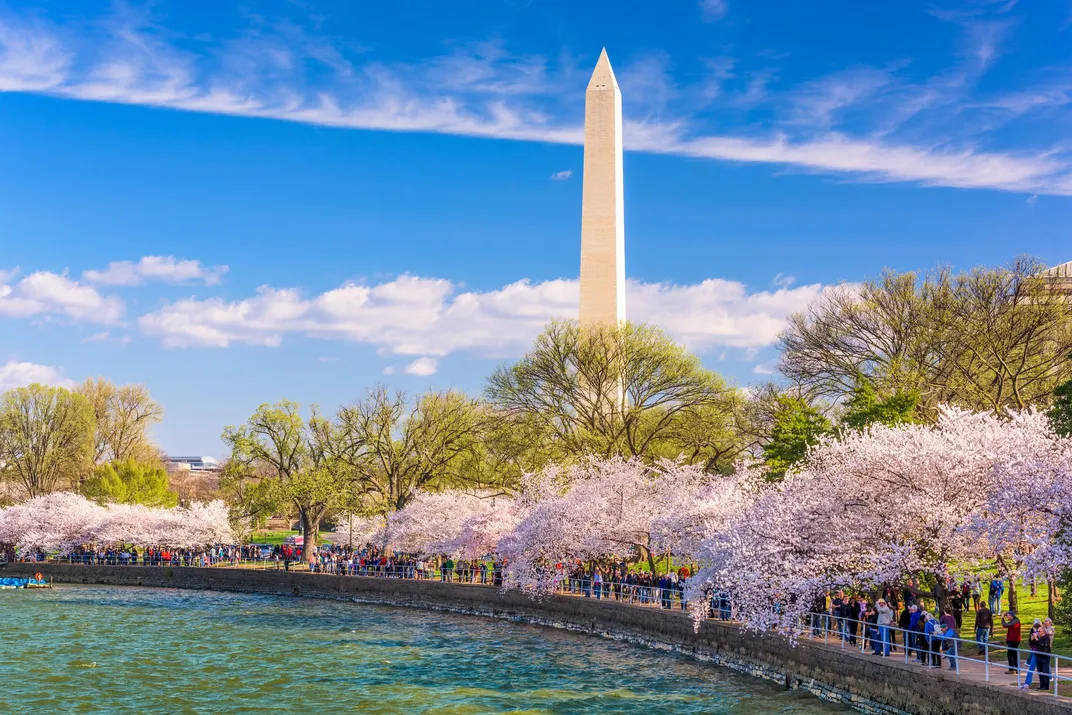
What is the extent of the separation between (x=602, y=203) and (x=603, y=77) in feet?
22.1

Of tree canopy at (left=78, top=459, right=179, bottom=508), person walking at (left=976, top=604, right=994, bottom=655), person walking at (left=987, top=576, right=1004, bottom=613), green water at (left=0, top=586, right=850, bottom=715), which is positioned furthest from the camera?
tree canopy at (left=78, top=459, right=179, bottom=508)

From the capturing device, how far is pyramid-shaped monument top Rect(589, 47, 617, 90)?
191ft

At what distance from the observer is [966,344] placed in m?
46.8

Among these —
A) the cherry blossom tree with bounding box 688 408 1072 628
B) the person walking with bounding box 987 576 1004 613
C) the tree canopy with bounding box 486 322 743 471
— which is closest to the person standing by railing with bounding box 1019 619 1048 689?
the cherry blossom tree with bounding box 688 408 1072 628

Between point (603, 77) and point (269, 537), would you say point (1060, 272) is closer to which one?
point (603, 77)

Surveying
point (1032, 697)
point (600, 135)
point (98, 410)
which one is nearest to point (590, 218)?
point (600, 135)

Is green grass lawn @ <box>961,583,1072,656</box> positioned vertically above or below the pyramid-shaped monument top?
below

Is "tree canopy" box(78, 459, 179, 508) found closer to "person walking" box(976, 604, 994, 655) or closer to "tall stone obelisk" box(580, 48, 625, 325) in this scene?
"tall stone obelisk" box(580, 48, 625, 325)

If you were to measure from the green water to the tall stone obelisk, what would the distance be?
65.5ft

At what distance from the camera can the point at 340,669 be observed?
34500mm

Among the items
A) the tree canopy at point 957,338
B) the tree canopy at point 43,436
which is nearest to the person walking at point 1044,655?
the tree canopy at point 957,338

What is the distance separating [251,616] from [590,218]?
26815 millimetres

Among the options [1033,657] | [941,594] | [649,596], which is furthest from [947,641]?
[649,596]

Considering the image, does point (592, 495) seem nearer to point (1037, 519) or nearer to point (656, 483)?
point (656, 483)
